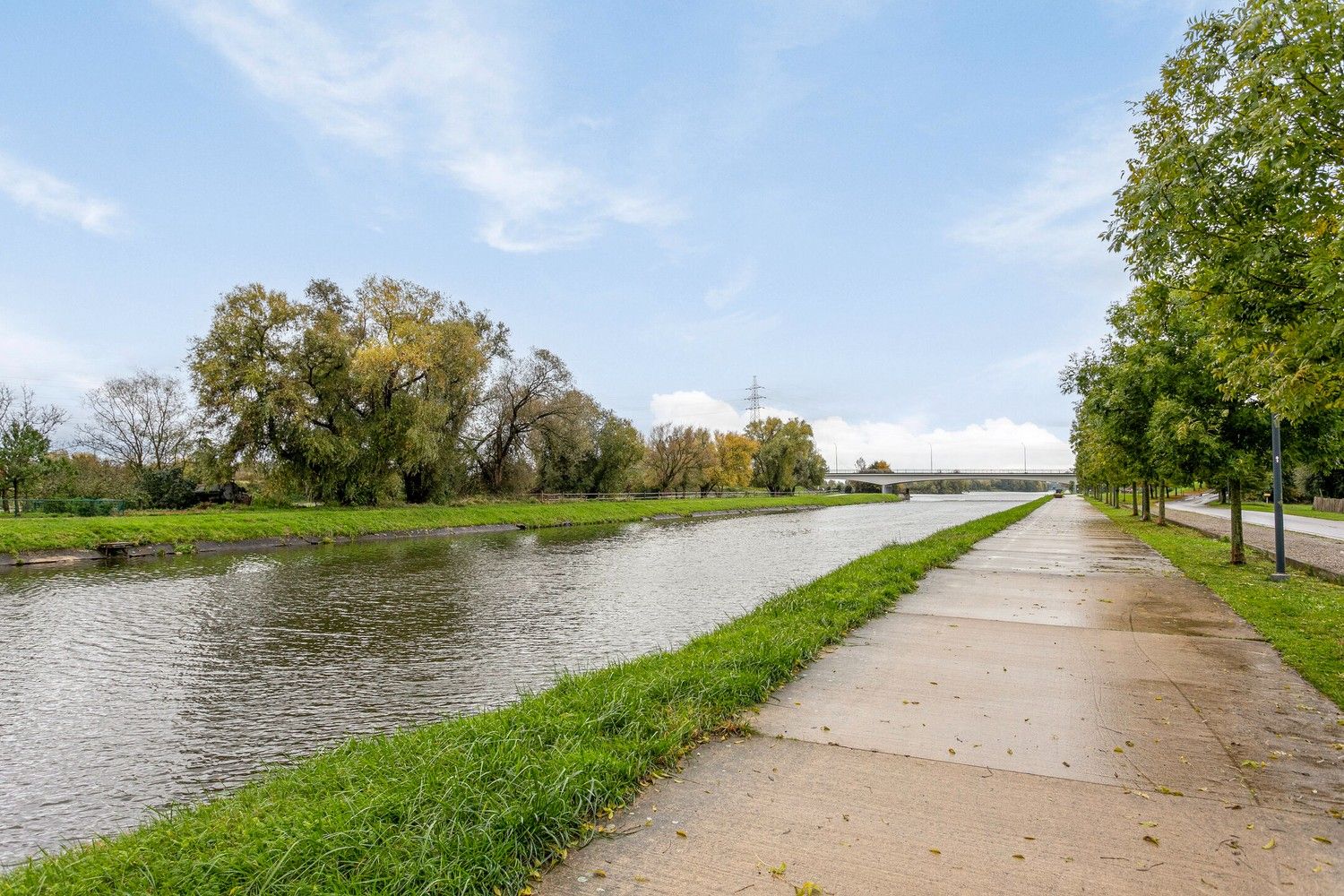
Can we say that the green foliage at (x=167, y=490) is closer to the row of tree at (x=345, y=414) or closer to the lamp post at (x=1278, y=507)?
the row of tree at (x=345, y=414)

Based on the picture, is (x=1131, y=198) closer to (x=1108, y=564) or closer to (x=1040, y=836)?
(x=1040, y=836)

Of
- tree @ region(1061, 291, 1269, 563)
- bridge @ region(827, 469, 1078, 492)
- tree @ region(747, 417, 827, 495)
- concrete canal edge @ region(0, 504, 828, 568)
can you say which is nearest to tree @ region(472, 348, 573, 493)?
concrete canal edge @ region(0, 504, 828, 568)

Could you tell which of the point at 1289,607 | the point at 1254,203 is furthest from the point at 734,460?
the point at 1254,203

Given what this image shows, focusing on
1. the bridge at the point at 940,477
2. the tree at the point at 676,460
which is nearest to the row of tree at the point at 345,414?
the tree at the point at 676,460

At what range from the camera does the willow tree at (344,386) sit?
31.5 meters

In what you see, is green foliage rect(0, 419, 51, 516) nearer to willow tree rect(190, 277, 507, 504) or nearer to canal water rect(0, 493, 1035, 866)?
willow tree rect(190, 277, 507, 504)

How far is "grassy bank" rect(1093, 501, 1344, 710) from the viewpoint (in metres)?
6.33

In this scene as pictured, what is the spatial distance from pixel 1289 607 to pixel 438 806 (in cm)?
1091

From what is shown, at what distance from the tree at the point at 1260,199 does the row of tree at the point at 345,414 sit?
32.0 metres

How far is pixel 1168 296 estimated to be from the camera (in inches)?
261

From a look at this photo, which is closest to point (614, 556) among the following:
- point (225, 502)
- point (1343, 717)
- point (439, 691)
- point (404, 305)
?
point (439, 691)

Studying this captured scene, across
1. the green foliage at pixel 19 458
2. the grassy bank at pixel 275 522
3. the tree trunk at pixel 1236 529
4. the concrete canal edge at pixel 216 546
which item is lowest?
the concrete canal edge at pixel 216 546

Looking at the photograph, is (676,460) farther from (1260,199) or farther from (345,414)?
(1260,199)

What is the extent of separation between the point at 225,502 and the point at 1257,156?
141 ft
